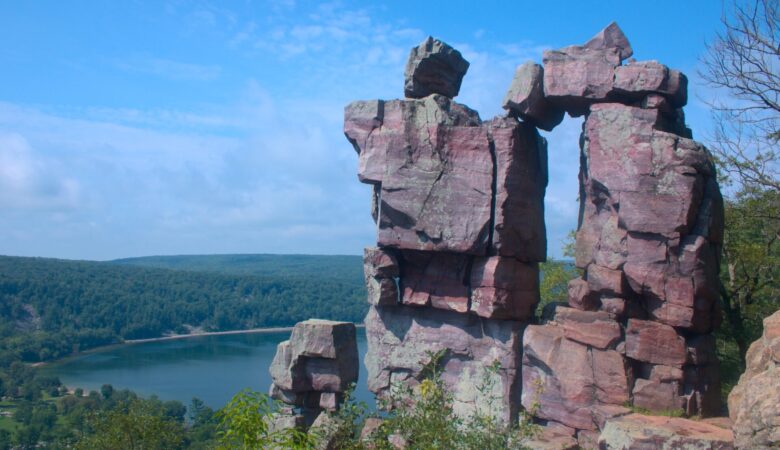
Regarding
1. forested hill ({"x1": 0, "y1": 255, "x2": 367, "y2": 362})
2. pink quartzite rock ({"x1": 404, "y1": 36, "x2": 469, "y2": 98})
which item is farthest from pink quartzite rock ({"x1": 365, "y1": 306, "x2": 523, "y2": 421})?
forested hill ({"x1": 0, "y1": 255, "x2": 367, "y2": 362})

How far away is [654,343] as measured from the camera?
12.4 m

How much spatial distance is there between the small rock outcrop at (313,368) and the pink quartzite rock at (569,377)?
3.92 metres

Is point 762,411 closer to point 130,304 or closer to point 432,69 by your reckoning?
point 432,69

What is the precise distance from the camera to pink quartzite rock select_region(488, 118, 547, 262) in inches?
556

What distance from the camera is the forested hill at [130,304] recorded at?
247ft

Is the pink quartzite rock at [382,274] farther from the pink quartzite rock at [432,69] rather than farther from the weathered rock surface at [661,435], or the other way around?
the weathered rock surface at [661,435]

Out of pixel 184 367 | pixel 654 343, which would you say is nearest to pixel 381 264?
pixel 654 343

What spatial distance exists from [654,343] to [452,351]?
13.6 ft

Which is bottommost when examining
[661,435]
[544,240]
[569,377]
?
[661,435]

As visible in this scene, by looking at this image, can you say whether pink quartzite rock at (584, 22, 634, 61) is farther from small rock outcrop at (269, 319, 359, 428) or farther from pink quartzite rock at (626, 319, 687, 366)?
small rock outcrop at (269, 319, 359, 428)

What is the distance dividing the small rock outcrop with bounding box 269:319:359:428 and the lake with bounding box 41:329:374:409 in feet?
82.0

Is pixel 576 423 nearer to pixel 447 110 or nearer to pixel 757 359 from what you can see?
pixel 757 359

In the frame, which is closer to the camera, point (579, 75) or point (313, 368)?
point (579, 75)

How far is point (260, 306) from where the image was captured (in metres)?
92.6
